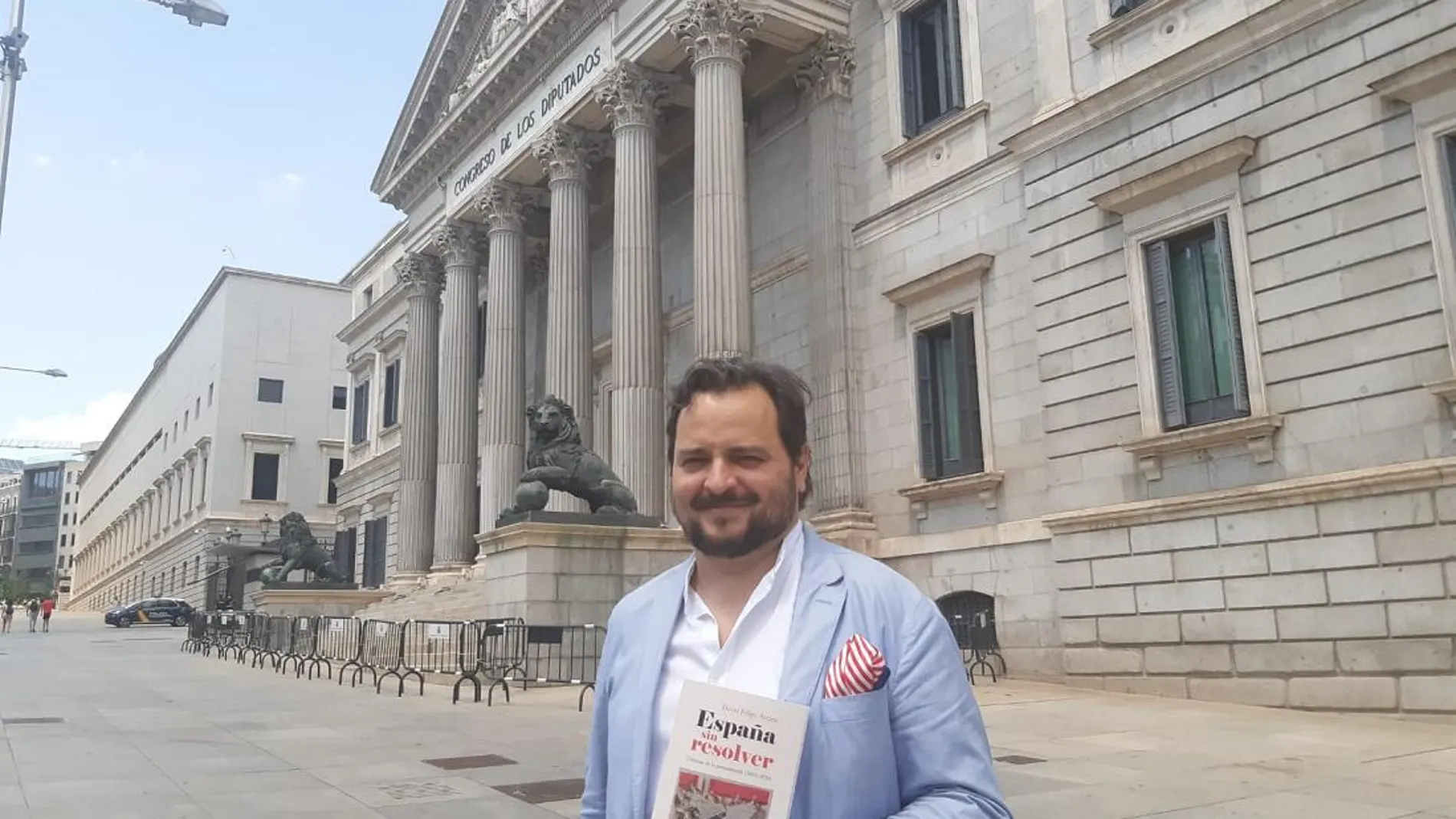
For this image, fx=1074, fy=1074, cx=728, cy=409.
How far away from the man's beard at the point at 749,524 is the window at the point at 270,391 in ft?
228

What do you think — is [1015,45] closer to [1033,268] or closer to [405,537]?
[1033,268]

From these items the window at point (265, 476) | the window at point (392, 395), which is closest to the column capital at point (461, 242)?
the window at point (392, 395)

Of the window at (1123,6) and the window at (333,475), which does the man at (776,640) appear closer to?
the window at (1123,6)

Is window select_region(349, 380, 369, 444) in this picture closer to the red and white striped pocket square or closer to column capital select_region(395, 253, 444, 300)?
column capital select_region(395, 253, 444, 300)

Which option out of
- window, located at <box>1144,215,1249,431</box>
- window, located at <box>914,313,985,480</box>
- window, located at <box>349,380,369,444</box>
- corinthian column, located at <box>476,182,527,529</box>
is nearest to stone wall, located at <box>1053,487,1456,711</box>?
window, located at <box>1144,215,1249,431</box>

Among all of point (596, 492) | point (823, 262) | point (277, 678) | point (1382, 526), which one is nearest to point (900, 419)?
point (823, 262)

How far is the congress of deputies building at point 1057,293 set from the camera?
39.6 ft

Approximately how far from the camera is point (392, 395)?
1737 inches

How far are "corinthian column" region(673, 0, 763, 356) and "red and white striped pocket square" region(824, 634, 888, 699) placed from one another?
1793 centimetres

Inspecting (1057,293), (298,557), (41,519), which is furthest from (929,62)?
(41,519)

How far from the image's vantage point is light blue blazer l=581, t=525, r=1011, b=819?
2010 mm

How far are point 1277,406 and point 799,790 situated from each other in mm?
13002

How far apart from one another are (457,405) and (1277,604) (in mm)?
22552

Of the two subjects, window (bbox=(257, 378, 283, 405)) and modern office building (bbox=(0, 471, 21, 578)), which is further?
modern office building (bbox=(0, 471, 21, 578))
